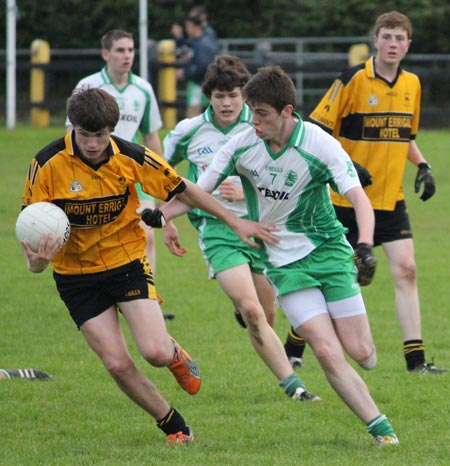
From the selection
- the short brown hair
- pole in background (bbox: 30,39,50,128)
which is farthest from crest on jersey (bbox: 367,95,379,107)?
pole in background (bbox: 30,39,50,128)

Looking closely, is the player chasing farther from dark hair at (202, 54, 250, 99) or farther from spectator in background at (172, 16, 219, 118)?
spectator in background at (172, 16, 219, 118)

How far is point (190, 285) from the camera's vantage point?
462 inches

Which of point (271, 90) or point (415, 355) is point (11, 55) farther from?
point (271, 90)

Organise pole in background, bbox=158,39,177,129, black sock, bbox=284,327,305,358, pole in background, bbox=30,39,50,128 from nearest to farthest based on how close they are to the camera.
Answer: black sock, bbox=284,327,305,358, pole in background, bbox=158,39,177,129, pole in background, bbox=30,39,50,128

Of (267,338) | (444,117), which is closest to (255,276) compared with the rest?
(267,338)

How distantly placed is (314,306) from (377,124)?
239 centimetres

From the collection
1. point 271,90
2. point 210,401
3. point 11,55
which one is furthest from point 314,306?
point 11,55

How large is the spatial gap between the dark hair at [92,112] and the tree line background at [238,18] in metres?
25.4

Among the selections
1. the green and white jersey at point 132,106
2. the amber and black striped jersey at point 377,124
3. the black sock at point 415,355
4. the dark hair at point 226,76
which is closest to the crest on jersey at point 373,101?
the amber and black striped jersey at point 377,124

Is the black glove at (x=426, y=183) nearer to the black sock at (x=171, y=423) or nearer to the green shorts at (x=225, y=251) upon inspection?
the green shorts at (x=225, y=251)

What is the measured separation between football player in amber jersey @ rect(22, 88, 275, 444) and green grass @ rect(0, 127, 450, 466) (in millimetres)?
399

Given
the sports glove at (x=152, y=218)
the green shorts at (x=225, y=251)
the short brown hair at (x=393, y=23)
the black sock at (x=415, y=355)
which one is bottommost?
the black sock at (x=415, y=355)

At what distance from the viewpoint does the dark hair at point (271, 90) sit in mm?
6027

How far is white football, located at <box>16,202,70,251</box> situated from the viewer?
231 inches
